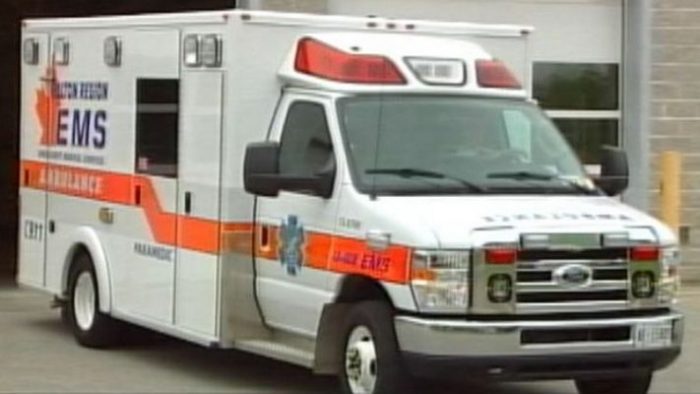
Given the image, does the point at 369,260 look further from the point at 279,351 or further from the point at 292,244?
the point at 279,351

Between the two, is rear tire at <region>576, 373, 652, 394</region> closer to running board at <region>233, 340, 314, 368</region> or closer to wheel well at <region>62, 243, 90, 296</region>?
running board at <region>233, 340, 314, 368</region>

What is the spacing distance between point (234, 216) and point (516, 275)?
2.34m

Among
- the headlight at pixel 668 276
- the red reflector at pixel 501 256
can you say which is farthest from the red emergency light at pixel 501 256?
the headlight at pixel 668 276

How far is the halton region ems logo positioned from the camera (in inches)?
435

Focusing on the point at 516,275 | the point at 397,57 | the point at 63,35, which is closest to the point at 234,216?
the point at 397,57

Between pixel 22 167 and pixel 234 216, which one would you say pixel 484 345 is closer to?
pixel 234 216

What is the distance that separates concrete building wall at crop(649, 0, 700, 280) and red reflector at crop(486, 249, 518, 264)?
951cm

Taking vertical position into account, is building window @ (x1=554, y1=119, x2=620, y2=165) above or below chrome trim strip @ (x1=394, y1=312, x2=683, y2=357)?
above

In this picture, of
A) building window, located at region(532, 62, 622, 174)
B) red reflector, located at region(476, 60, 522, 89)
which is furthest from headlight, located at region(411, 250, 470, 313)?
building window, located at region(532, 62, 622, 174)

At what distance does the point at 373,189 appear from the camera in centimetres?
1055

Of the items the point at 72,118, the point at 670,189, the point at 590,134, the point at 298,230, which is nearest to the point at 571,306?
the point at 298,230

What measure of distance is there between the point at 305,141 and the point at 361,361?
5.39ft

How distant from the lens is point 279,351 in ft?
→ 36.8

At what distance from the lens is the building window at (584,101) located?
1894cm
